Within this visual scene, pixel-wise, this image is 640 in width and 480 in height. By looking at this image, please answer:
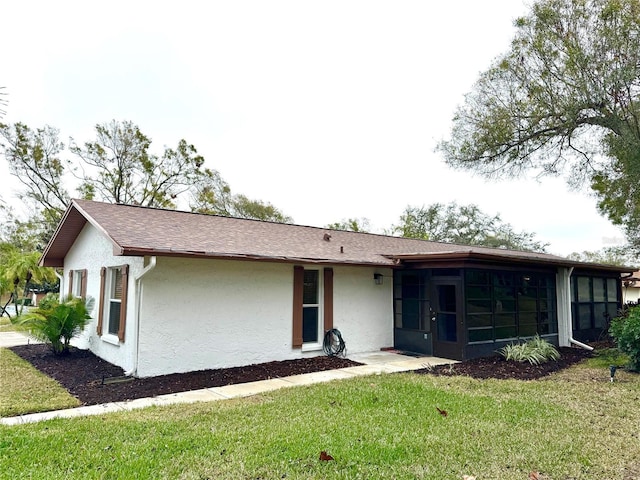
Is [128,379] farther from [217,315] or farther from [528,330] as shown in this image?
[528,330]

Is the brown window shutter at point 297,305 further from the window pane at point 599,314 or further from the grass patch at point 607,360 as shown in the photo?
the window pane at point 599,314

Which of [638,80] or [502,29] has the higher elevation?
[502,29]

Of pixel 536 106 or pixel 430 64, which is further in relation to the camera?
pixel 430 64

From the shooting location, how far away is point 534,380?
292 inches

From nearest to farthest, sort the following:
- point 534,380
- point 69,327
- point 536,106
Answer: point 534,380 → point 69,327 → point 536,106

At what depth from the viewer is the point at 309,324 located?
9664mm

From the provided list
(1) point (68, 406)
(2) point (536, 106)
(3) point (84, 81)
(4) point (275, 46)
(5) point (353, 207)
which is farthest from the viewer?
(5) point (353, 207)

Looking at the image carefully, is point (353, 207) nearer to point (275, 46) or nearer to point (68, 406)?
point (275, 46)

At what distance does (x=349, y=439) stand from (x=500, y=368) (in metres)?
5.36

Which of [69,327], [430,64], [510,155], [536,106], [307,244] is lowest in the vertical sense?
[69,327]

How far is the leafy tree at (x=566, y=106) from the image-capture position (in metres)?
9.00

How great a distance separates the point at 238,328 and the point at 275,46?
287 inches

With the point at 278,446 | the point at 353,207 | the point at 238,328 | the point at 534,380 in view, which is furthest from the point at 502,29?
the point at 353,207

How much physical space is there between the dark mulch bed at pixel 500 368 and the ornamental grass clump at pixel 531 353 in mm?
116
